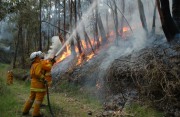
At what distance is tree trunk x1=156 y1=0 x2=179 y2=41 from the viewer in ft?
35.1

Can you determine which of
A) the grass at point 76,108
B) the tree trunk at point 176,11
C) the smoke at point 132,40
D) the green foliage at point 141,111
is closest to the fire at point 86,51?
the smoke at point 132,40

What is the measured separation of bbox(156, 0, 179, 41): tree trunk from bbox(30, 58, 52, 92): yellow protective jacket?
16.1 ft

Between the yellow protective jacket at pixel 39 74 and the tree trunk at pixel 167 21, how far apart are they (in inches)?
193

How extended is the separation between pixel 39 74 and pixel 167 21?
209 inches

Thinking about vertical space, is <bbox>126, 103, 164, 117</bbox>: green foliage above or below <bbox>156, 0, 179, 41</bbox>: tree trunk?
below

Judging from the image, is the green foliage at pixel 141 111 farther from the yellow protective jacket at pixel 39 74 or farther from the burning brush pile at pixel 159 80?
the yellow protective jacket at pixel 39 74

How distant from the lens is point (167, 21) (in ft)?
35.6

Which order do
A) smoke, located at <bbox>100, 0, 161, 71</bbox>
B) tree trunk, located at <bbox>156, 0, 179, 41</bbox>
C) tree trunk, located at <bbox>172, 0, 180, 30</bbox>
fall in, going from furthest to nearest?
smoke, located at <bbox>100, 0, 161, 71</bbox>
tree trunk, located at <bbox>172, 0, 180, 30</bbox>
tree trunk, located at <bbox>156, 0, 179, 41</bbox>

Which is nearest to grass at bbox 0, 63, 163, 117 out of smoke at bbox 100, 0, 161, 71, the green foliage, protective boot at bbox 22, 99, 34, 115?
the green foliage

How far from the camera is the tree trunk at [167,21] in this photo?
35.1 ft

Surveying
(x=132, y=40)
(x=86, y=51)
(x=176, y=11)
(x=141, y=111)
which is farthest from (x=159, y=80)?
(x=86, y=51)

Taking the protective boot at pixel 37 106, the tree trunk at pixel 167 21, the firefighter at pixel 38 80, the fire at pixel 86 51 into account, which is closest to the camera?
the protective boot at pixel 37 106

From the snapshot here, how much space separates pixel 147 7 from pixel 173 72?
49.3 ft

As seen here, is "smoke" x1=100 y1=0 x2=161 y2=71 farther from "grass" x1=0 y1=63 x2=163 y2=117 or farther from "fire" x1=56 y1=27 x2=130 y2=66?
"grass" x1=0 y1=63 x2=163 y2=117
